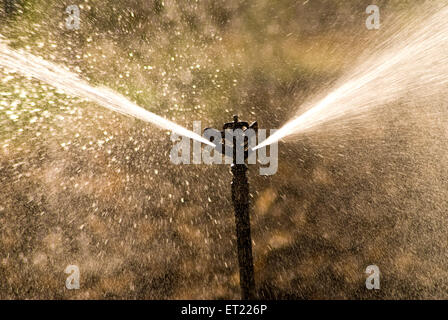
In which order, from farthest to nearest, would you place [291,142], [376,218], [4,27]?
[291,142] → [376,218] → [4,27]

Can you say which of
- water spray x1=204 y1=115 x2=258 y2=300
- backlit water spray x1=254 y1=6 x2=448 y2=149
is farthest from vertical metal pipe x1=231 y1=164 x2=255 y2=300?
backlit water spray x1=254 y1=6 x2=448 y2=149

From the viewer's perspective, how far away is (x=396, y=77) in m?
3.53

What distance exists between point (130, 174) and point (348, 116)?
3018 mm

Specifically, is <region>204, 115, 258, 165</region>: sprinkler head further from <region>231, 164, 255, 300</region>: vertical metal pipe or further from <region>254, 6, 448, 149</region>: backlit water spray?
<region>254, 6, 448, 149</region>: backlit water spray

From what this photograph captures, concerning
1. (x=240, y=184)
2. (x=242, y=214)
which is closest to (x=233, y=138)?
(x=240, y=184)

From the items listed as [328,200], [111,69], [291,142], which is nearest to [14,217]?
[111,69]

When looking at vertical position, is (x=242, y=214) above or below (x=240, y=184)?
below

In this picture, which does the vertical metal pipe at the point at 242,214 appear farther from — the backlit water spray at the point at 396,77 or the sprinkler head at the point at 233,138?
the backlit water spray at the point at 396,77

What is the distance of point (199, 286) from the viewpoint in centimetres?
376

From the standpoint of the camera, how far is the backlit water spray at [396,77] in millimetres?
2926

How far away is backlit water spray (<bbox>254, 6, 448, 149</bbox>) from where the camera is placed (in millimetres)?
2926

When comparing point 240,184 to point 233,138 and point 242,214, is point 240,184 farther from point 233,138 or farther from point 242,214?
point 233,138

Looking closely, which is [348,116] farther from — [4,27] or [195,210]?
[4,27]

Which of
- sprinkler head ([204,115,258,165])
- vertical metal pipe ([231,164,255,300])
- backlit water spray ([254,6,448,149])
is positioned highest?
backlit water spray ([254,6,448,149])
